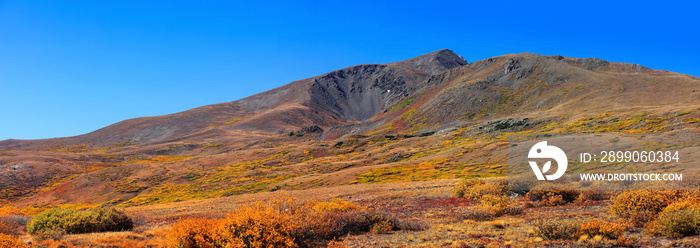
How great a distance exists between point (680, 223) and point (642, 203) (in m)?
2.62

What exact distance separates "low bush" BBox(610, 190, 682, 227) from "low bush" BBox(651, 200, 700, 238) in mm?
1306

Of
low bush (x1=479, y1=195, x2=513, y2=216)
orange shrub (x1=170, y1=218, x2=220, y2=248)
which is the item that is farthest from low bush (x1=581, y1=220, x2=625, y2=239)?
orange shrub (x1=170, y1=218, x2=220, y2=248)

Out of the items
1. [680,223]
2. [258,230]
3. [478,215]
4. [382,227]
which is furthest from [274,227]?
[680,223]

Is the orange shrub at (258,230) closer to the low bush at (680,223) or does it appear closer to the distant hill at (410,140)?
the low bush at (680,223)

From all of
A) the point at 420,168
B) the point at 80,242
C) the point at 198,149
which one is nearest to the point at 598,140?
the point at 420,168

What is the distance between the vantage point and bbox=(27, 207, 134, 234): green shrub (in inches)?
562

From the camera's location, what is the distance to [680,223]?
884 centimetres

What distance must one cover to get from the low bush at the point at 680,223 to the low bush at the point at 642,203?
4.29ft

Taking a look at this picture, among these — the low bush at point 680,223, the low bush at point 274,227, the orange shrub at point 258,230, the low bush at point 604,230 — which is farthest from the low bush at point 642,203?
the orange shrub at point 258,230

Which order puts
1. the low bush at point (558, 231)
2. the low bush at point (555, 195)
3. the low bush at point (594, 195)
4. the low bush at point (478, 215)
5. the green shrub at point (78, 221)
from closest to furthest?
the low bush at point (558, 231)
the low bush at point (478, 215)
the green shrub at point (78, 221)
the low bush at point (555, 195)
the low bush at point (594, 195)

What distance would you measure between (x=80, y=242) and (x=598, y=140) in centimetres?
4134

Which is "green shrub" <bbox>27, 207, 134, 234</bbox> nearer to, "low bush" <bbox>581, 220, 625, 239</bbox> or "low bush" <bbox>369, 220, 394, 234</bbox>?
"low bush" <bbox>369, 220, 394, 234</bbox>

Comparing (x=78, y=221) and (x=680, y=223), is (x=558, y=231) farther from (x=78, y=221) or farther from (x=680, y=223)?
(x=78, y=221)

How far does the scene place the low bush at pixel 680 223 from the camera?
873cm
